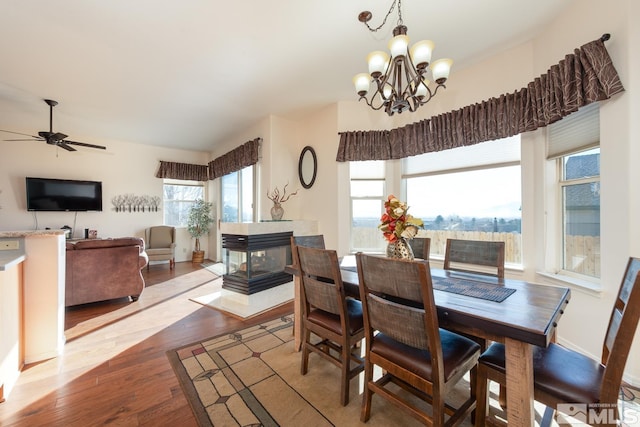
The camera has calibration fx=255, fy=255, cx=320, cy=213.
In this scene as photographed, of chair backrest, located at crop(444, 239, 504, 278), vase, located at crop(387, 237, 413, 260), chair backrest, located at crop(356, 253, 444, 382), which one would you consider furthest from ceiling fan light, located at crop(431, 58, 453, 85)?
chair backrest, located at crop(356, 253, 444, 382)

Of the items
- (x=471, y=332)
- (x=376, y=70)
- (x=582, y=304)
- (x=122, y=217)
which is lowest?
(x=582, y=304)

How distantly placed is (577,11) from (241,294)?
4314 mm

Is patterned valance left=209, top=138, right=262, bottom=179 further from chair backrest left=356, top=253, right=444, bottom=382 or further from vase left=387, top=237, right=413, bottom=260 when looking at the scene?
chair backrest left=356, top=253, right=444, bottom=382

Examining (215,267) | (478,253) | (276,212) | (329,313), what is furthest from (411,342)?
(215,267)

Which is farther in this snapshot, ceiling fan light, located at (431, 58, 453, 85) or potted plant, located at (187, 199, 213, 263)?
potted plant, located at (187, 199, 213, 263)

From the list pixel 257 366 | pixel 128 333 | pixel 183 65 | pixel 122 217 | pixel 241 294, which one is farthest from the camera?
pixel 122 217

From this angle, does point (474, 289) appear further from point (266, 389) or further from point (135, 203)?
point (135, 203)

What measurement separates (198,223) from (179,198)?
89 cm

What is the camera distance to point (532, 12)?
2.20 m

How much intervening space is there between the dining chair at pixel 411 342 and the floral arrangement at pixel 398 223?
484mm

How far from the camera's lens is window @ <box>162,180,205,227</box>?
6395 millimetres

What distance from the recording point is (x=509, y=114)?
2.54 m

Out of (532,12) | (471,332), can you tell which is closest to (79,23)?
(471,332)

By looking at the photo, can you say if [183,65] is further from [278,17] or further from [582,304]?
[582,304]
